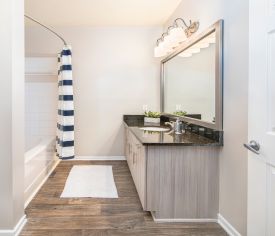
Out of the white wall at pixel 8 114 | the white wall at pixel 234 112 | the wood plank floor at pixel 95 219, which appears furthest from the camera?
the wood plank floor at pixel 95 219

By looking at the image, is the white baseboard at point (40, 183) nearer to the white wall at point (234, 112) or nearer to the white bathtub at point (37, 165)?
the white bathtub at point (37, 165)

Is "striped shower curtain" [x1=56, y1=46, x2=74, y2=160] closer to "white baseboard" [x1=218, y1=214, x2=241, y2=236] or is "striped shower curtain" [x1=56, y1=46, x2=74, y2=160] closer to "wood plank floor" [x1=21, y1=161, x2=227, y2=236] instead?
"wood plank floor" [x1=21, y1=161, x2=227, y2=236]

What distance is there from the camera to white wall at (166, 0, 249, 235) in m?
2.03

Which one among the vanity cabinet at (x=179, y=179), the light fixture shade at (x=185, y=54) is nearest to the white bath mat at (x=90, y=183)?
the vanity cabinet at (x=179, y=179)

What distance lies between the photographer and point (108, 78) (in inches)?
198

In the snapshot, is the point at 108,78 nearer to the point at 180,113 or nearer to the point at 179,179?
the point at 180,113

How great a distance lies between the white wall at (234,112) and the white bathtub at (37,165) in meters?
2.03

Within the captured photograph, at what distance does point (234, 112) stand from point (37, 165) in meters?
2.56

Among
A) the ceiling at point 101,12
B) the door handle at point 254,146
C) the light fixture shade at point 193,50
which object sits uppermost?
the ceiling at point 101,12

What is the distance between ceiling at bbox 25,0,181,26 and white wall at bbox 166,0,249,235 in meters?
1.63

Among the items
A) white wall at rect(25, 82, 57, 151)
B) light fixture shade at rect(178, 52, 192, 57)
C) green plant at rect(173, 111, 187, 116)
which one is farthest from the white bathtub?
light fixture shade at rect(178, 52, 192, 57)

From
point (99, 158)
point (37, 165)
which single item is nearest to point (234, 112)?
point (37, 165)

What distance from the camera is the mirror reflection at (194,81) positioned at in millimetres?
2660

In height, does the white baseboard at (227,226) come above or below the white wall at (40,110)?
below
